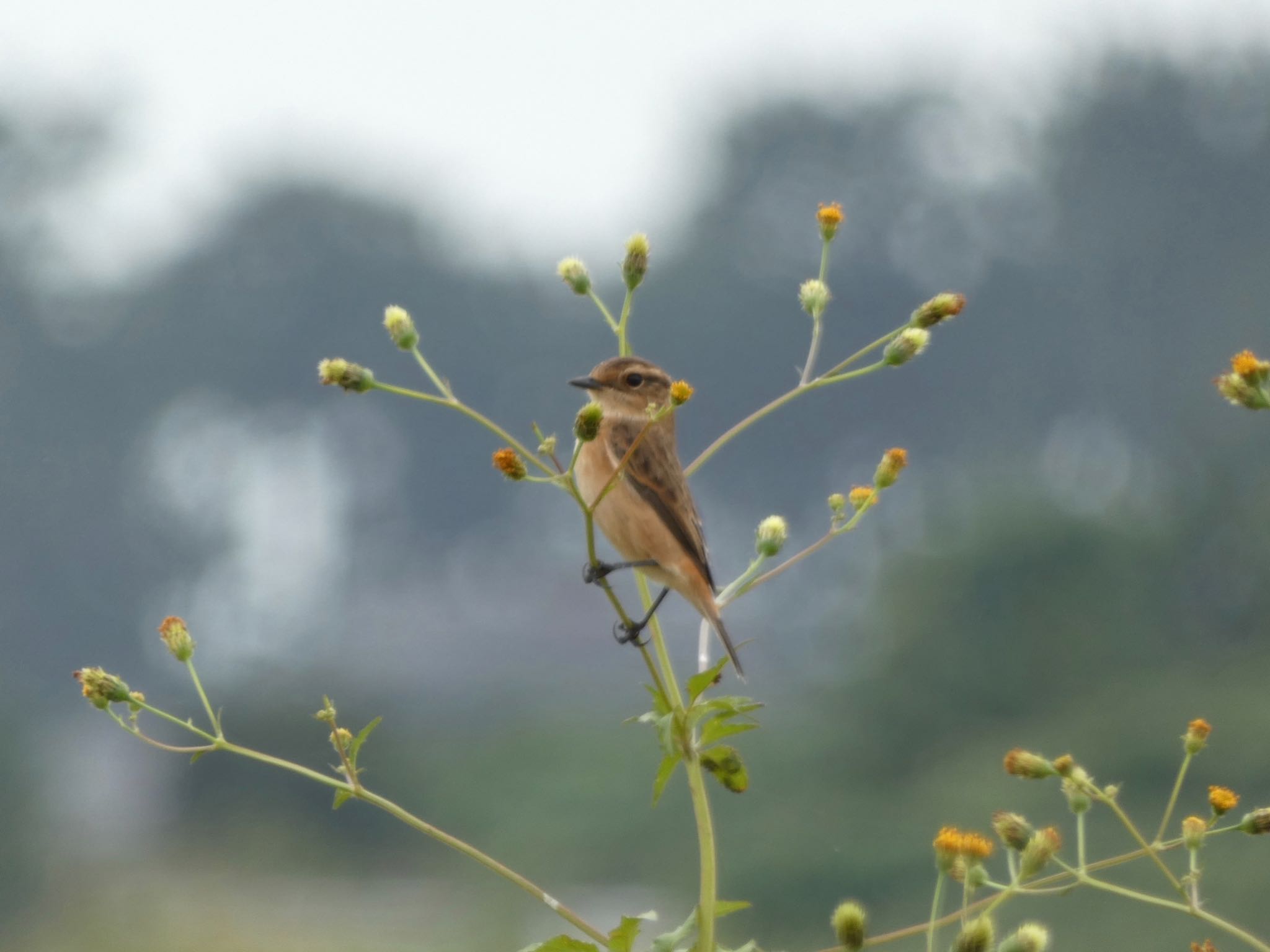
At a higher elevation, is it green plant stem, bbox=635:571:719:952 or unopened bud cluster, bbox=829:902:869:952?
green plant stem, bbox=635:571:719:952

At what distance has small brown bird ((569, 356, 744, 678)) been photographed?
3.29 meters

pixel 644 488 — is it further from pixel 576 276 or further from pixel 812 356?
pixel 812 356

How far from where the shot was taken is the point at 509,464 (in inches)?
76.2

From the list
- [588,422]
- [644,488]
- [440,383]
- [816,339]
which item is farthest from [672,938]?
[644,488]

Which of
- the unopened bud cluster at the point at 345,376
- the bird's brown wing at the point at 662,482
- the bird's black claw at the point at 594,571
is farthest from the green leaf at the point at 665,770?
the bird's brown wing at the point at 662,482

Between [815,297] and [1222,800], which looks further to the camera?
[815,297]

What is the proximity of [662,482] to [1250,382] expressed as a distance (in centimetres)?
190

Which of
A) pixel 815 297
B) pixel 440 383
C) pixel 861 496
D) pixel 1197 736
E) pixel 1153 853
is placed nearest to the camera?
pixel 1153 853

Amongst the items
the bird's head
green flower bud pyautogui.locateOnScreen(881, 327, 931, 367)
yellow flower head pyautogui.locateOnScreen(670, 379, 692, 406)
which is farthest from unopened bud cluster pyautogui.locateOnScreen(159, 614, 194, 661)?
the bird's head

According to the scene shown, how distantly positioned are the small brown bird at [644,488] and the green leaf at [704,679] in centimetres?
103

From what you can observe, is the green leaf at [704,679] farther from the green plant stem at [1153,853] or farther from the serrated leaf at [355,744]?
the green plant stem at [1153,853]

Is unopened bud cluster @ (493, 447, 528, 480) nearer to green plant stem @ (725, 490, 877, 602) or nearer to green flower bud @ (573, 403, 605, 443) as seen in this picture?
green flower bud @ (573, 403, 605, 443)

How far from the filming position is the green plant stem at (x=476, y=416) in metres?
1.83

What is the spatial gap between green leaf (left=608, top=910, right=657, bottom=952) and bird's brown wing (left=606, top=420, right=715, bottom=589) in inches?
60.6
